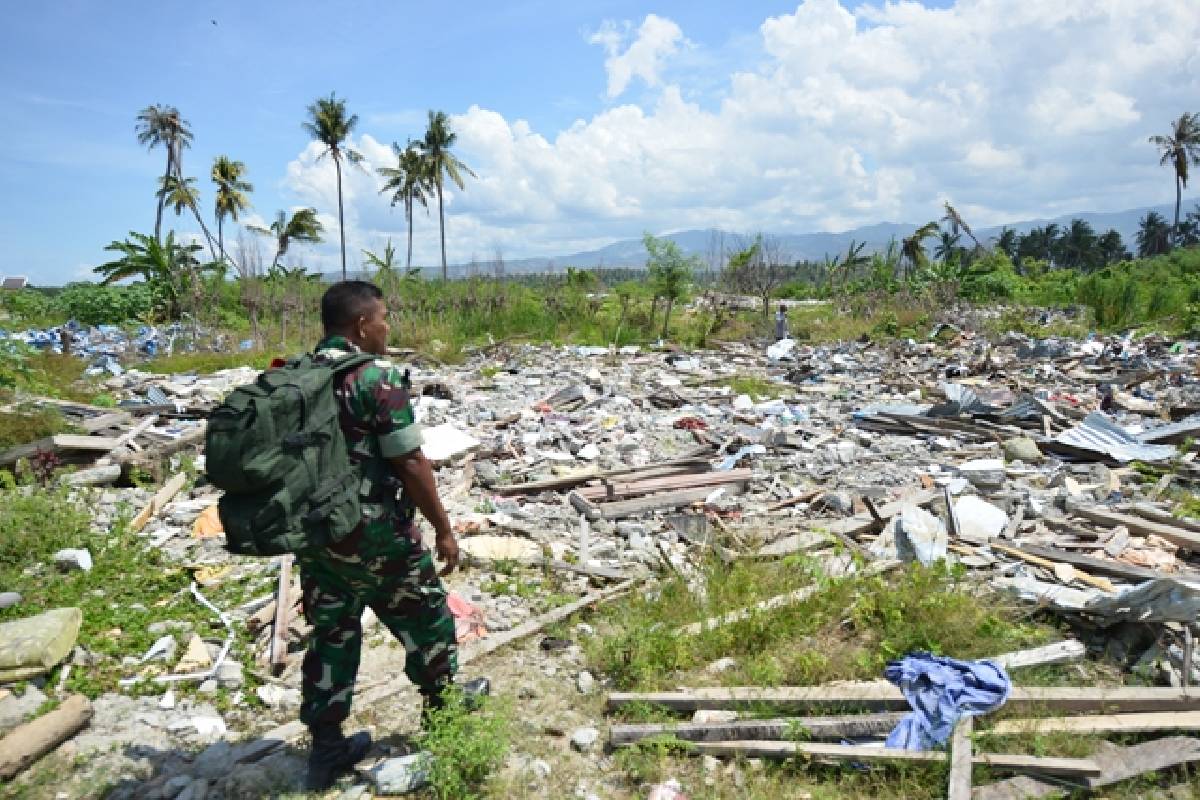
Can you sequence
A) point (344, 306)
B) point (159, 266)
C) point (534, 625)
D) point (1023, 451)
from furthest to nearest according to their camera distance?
point (159, 266) < point (1023, 451) < point (534, 625) < point (344, 306)

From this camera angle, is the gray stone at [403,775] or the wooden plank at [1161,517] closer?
the gray stone at [403,775]

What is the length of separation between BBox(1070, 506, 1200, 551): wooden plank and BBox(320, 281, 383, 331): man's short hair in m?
5.03

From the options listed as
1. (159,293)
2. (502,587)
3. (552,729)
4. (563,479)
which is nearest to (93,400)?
(563,479)

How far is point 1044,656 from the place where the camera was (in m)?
3.02

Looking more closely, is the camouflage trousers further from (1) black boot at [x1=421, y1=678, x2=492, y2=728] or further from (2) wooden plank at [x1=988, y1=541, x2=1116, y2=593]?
→ (2) wooden plank at [x1=988, y1=541, x2=1116, y2=593]

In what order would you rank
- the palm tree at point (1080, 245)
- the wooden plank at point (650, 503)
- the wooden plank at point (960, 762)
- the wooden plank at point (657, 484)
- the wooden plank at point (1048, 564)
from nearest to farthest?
1. the wooden plank at point (960, 762)
2. the wooden plank at point (1048, 564)
3. the wooden plank at point (650, 503)
4. the wooden plank at point (657, 484)
5. the palm tree at point (1080, 245)

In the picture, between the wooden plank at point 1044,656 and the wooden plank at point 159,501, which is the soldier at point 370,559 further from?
the wooden plank at point 159,501

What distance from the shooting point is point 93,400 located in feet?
28.1

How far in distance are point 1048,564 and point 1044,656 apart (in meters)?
1.25

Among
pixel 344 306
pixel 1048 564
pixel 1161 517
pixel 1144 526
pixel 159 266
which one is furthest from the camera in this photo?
pixel 159 266

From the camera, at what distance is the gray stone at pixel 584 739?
272 centimetres

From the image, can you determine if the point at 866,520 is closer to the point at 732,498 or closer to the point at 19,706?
the point at 732,498

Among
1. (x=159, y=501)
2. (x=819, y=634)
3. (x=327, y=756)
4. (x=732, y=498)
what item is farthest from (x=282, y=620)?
(x=732, y=498)

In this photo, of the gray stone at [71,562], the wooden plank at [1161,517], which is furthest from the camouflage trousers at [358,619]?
the wooden plank at [1161,517]
